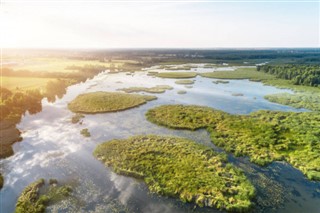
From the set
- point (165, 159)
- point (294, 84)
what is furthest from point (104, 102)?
point (294, 84)

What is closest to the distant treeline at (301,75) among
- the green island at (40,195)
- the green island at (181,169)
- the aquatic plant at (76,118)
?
the green island at (181,169)

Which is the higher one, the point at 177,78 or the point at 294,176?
the point at 177,78

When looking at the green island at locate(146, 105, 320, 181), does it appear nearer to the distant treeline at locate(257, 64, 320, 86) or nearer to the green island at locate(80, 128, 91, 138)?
the green island at locate(80, 128, 91, 138)

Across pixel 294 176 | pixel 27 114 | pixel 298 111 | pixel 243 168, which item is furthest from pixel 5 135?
pixel 298 111

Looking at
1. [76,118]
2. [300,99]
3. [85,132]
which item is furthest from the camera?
[300,99]

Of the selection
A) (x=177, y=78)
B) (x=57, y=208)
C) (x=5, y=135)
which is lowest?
(x=57, y=208)

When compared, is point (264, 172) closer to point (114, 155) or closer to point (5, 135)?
point (114, 155)

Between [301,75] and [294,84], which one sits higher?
[301,75]

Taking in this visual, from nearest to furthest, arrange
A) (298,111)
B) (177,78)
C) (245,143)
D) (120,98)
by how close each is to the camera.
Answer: (245,143) < (298,111) < (120,98) < (177,78)

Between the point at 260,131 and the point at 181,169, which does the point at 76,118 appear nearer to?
the point at 181,169
